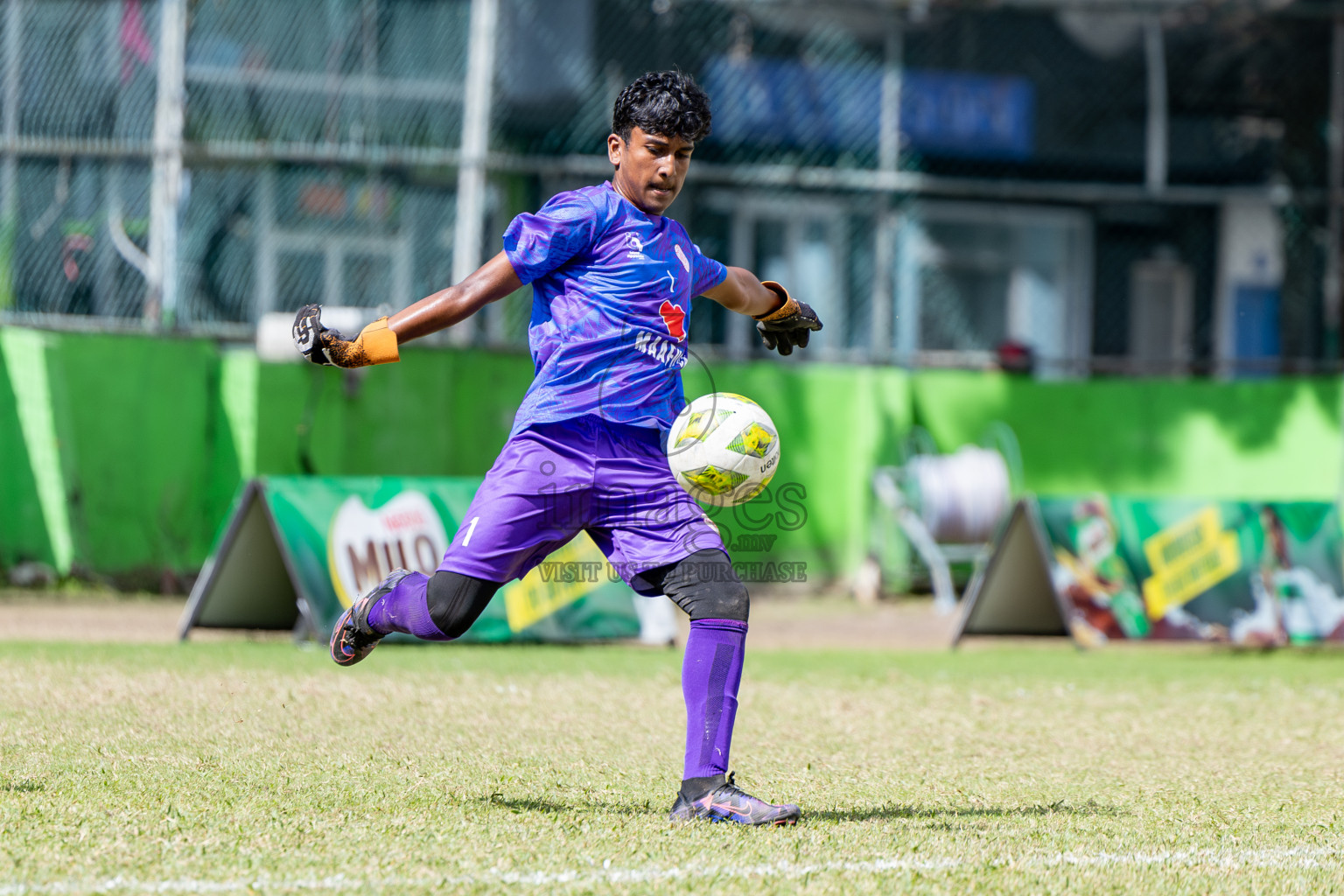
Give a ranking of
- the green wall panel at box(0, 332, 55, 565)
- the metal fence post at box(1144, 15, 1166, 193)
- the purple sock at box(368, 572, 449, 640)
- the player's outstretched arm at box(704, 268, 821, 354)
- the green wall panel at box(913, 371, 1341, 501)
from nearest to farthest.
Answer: the purple sock at box(368, 572, 449, 640), the player's outstretched arm at box(704, 268, 821, 354), the green wall panel at box(0, 332, 55, 565), the metal fence post at box(1144, 15, 1166, 193), the green wall panel at box(913, 371, 1341, 501)

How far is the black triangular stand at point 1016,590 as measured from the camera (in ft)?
31.4

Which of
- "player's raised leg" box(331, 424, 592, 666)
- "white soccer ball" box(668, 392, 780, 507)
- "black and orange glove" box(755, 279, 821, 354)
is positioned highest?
"black and orange glove" box(755, 279, 821, 354)

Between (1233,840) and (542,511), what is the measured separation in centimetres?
225

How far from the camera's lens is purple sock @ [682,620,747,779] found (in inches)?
183

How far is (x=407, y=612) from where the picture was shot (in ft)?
16.1

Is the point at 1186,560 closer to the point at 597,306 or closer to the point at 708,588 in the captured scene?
the point at 708,588

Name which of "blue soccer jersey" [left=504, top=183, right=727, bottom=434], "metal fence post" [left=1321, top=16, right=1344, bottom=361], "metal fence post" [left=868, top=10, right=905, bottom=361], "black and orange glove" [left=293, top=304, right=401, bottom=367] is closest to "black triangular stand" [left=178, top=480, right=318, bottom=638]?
"black and orange glove" [left=293, top=304, right=401, bottom=367]

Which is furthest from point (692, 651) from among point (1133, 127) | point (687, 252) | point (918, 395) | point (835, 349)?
point (1133, 127)

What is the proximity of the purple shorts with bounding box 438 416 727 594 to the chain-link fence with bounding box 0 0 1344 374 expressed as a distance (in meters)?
7.39

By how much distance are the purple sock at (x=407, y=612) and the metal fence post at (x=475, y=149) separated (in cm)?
719

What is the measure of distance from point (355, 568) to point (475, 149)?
4.46m

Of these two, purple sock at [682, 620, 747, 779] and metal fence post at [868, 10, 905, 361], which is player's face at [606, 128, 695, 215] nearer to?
→ purple sock at [682, 620, 747, 779]

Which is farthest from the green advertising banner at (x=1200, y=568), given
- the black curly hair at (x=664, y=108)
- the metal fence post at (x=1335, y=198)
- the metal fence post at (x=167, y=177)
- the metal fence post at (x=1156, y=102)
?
the metal fence post at (x=167, y=177)

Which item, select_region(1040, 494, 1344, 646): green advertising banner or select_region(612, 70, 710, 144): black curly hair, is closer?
select_region(612, 70, 710, 144): black curly hair
